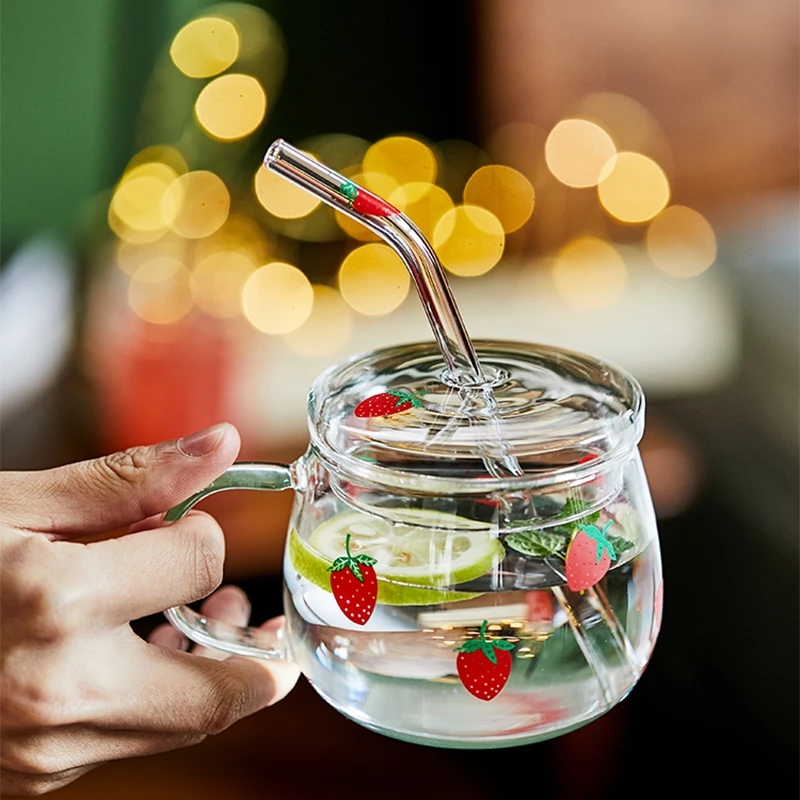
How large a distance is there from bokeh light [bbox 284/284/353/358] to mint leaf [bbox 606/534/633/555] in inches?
52.3

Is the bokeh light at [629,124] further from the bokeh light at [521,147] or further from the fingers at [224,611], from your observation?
the fingers at [224,611]

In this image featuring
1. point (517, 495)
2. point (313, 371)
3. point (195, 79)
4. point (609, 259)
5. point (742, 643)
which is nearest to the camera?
point (517, 495)

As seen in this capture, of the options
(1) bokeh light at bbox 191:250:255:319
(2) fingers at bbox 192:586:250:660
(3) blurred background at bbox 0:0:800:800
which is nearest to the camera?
(2) fingers at bbox 192:586:250:660

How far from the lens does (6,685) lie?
573 mm

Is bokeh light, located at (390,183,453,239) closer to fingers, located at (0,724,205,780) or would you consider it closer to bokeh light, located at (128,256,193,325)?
bokeh light, located at (128,256,193,325)

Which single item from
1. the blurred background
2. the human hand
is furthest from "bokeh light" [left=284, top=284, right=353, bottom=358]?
the human hand

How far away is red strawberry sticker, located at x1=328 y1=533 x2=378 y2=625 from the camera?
1.85 ft

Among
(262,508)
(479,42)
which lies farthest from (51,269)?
(479,42)

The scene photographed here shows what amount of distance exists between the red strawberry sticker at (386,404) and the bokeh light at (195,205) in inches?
53.6

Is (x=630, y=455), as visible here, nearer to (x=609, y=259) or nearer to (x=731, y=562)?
(x=731, y=562)

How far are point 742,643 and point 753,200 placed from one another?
45.0 inches

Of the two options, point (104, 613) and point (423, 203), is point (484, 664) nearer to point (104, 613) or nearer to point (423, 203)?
point (104, 613)

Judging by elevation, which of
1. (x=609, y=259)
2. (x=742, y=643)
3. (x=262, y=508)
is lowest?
(x=742, y=643)

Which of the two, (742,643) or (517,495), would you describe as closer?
(517,495)
